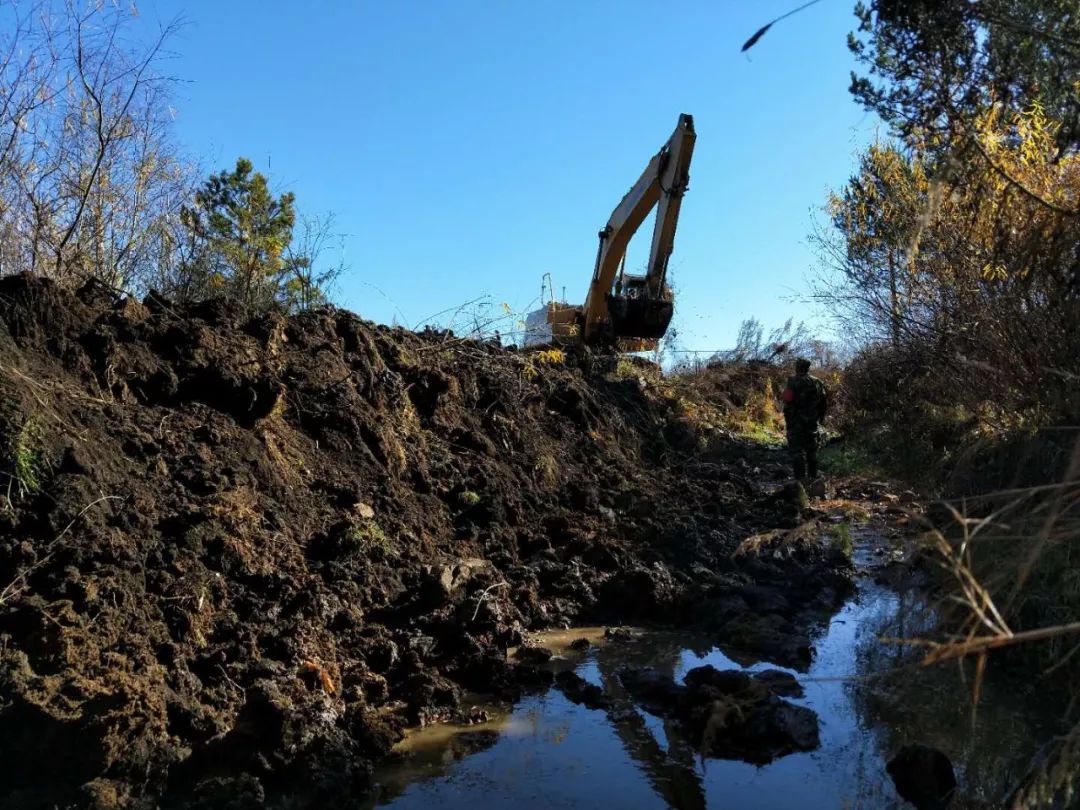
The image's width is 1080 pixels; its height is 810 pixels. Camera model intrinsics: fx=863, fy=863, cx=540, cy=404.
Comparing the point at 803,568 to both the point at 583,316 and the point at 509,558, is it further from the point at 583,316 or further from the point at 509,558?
the point at 583,316

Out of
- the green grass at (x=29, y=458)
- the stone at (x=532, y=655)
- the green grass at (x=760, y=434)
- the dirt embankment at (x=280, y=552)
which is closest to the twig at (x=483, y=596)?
the dirt embankment at (x=280, y=552)

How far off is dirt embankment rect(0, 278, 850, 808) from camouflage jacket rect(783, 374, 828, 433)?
8.86ft

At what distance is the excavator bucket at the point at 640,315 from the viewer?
13203 millimetres

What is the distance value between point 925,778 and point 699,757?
1.03m

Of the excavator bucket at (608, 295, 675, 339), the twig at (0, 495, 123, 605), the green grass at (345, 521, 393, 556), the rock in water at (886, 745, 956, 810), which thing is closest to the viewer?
the rock in water at (886, 745, 956, 810)

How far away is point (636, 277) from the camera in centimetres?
1426

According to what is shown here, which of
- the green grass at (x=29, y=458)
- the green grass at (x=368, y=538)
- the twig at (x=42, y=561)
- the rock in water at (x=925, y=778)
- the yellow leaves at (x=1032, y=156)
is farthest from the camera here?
the green grass at (x=368, y=538)

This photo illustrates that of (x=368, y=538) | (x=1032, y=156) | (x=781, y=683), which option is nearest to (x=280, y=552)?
(x=368, y=538)

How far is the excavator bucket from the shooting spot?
13203mm

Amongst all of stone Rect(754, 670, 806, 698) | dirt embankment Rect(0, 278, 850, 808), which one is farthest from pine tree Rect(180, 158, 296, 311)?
stone Rect(754, 670, 806, 698)

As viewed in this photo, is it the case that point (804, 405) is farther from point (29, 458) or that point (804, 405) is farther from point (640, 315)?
point (29, 458)

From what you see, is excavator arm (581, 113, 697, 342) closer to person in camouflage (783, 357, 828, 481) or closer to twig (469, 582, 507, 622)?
person in camouflage (783, 357, 828, 481)

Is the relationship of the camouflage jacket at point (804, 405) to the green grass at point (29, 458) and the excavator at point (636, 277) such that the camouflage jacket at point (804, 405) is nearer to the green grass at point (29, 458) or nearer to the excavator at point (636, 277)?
the excavator at point (636, 277)

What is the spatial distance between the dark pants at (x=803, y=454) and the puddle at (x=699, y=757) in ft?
23.7
